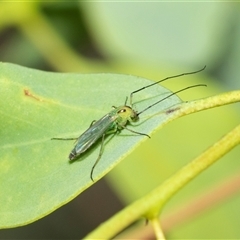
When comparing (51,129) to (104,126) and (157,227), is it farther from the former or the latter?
(157,227)

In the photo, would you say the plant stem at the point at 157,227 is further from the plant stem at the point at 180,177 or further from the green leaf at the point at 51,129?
the green leaf at the point at 51,129

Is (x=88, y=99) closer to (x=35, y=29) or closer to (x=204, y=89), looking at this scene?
(x=204, y=89)

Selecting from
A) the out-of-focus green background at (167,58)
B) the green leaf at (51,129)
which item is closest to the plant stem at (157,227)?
the green leaf at (51,129)

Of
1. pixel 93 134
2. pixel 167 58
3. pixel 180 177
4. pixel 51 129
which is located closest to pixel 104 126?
pixel 93 134

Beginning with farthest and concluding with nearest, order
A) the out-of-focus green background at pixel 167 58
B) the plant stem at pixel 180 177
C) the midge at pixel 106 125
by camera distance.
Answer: the out-of-focus green background at pixel 167 58
the midge at pixel 106 125
the plant stem at pixel 180 177

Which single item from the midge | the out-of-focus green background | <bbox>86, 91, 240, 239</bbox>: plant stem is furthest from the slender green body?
the out-of-focus green background

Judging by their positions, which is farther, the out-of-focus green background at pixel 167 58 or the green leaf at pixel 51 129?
the out-of-focus green background at pixel 167 58

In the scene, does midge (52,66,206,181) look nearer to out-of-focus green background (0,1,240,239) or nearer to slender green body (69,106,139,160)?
slender green body (69,106,139,160)
